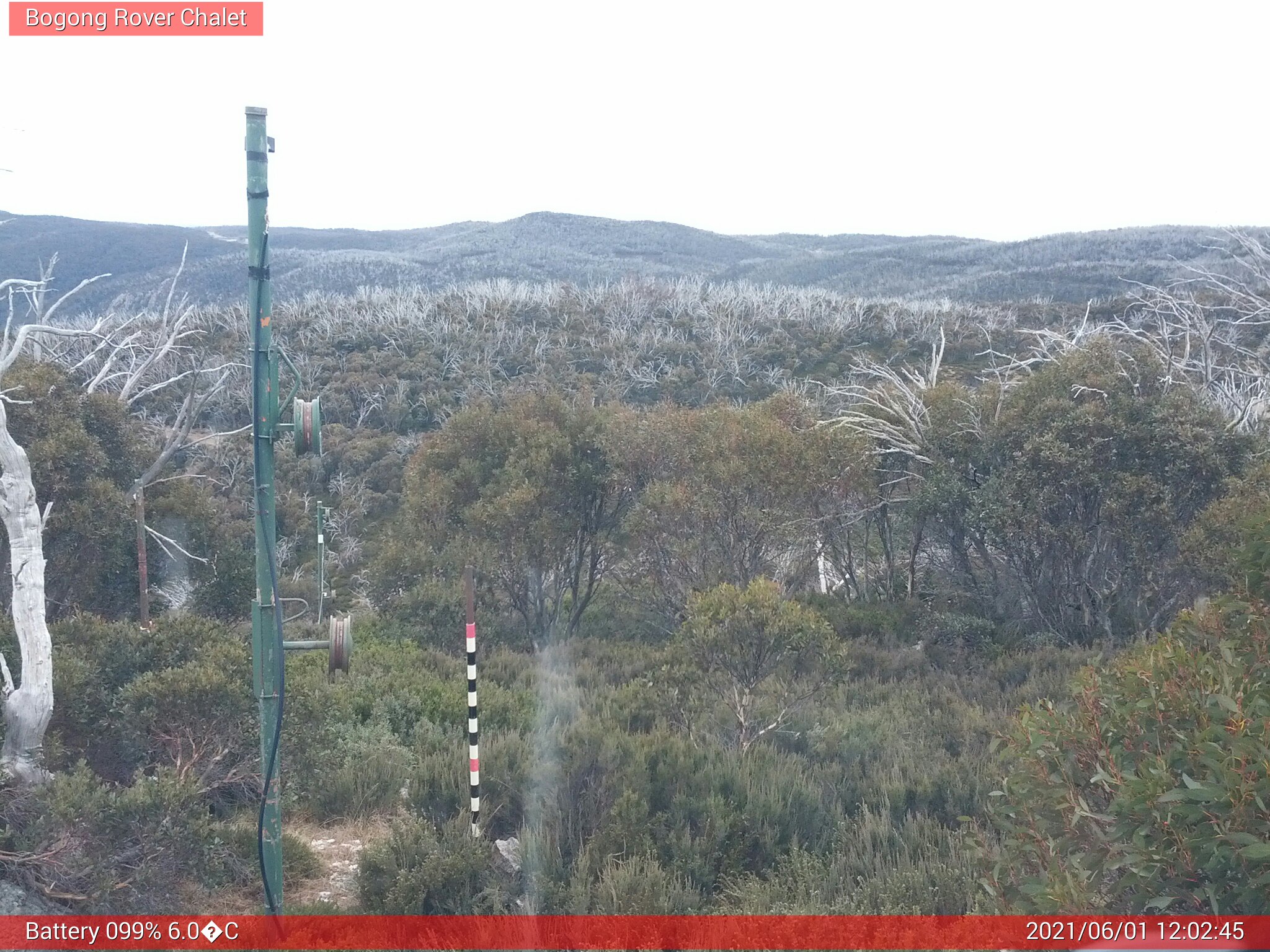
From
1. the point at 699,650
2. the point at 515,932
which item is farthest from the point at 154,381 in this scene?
the point at 515,932

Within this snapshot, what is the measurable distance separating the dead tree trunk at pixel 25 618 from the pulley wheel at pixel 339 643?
94.1 inches

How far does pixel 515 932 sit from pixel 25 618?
329 cm

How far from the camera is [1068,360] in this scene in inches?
457

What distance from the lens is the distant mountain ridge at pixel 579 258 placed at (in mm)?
42219

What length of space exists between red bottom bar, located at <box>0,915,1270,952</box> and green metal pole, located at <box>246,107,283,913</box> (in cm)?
42

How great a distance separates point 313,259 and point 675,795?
5292 cm

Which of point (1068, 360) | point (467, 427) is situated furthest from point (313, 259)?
point (1068, 360)

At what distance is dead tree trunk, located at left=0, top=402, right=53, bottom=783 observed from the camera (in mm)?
5355

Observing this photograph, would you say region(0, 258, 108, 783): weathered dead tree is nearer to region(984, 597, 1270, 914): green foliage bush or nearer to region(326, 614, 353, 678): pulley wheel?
region(326, 614, 353, 678): pulley wheel

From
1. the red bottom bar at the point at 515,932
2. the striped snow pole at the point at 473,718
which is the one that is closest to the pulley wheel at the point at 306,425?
the striped snow pole at the point at 473,718

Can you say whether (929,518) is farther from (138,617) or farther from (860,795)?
(138,617)

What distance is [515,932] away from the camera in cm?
453

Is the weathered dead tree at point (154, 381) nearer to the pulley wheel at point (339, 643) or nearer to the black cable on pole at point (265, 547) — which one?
the black cable on pole at point (265, 547)

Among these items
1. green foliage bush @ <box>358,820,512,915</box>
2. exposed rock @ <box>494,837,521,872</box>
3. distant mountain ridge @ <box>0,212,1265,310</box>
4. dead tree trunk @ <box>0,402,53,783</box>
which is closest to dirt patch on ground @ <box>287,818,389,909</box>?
green foliage bush @ <box>358,820,512,915</box>
